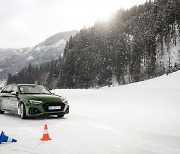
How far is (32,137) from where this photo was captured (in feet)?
25.2

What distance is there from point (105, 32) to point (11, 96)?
87429mm

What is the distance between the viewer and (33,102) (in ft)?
39.2

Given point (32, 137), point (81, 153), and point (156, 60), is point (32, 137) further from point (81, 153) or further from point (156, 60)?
point (156, 60)

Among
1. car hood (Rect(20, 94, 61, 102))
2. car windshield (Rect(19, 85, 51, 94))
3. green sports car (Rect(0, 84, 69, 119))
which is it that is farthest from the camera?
car windshield (Rect(19, 85, 51, 94))

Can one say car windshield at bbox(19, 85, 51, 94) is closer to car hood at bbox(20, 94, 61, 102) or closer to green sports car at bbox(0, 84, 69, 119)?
green sports car at bbox(0, 84, 69, 119)

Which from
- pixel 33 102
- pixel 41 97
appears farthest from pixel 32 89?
pixel 33 102

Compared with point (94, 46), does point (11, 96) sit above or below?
below

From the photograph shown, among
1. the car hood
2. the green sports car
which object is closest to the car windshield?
the green sports car

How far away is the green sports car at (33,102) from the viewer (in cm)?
1189

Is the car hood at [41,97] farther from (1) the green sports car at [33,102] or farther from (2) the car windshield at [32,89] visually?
(2) the car windshield at [32,89]

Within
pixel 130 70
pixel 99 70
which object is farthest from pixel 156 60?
pixel 99 70

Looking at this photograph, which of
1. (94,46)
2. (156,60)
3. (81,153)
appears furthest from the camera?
(94,46)

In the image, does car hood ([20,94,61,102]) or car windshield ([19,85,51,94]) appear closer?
car hood ([20,94,61,102])

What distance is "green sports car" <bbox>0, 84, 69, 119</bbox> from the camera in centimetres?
1189
